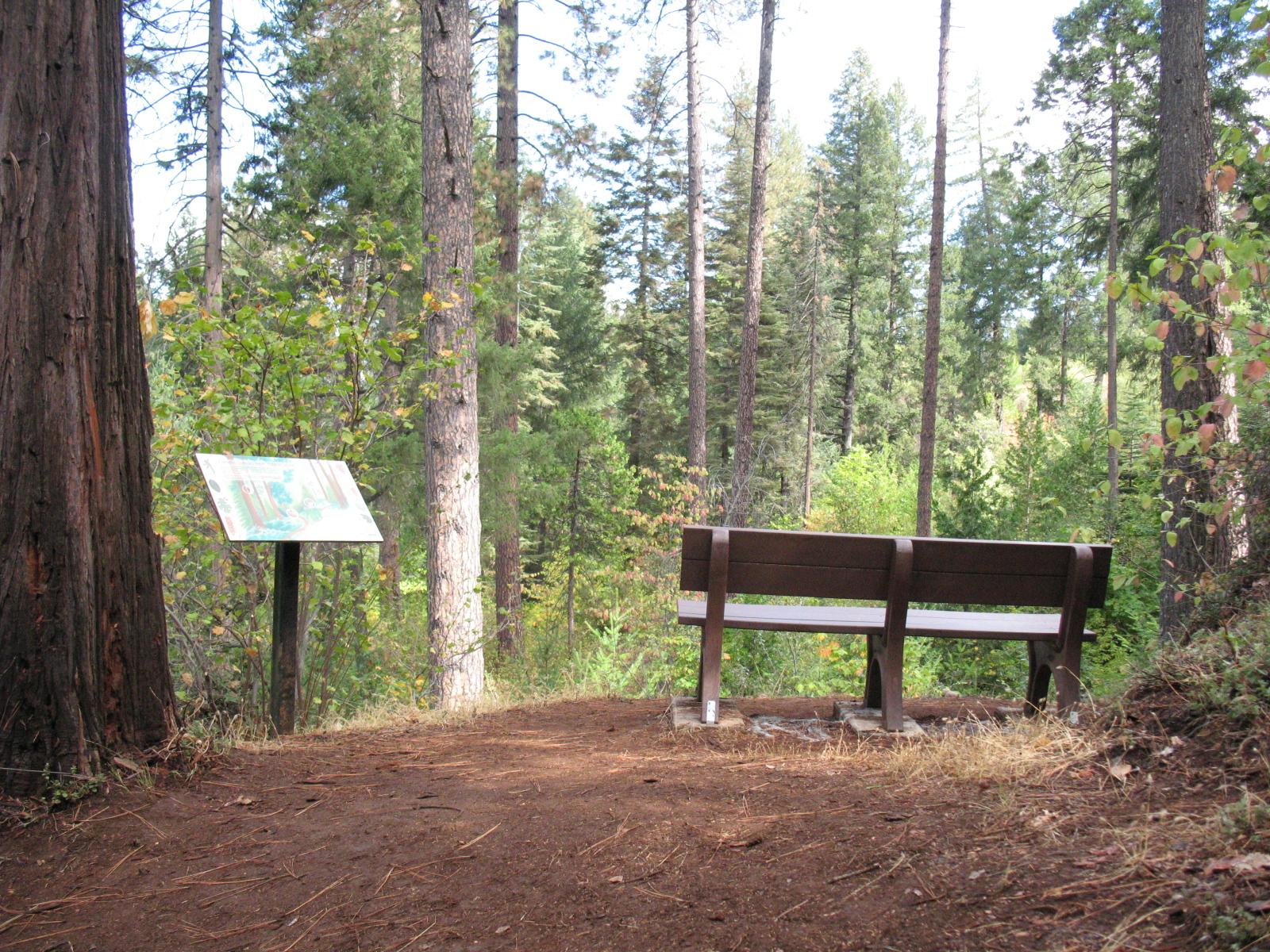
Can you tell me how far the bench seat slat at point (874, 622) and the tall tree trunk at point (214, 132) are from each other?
11.5 meters

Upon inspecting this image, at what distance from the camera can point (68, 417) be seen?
3459 mm

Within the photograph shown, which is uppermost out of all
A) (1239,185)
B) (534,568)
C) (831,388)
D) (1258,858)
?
(1239,185)

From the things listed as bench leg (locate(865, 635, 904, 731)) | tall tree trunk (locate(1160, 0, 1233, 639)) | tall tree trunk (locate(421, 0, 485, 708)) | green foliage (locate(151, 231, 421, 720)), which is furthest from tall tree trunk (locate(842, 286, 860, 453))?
bench leg (locate(865, 635, 904, 731))

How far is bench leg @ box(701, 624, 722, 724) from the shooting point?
4.95 meters

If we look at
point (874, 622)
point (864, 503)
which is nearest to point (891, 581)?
point (874, 622)

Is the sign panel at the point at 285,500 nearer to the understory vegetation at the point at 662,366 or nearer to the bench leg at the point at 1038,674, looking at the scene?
the understory vegetation at the point at 662,366

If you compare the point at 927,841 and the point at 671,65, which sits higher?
the point at 671,65

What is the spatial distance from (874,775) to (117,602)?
3092 mm

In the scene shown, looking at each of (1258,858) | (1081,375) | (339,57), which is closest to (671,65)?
(339,57)

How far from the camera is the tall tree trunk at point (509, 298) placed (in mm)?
13875

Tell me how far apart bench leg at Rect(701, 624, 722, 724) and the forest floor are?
925mm

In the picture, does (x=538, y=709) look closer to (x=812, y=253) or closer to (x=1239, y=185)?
(x=1239, y=185)

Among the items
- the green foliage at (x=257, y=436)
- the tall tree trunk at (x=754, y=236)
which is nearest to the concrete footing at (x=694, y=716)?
the green foliage at (x=257, y=436)

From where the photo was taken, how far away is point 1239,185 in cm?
1288
